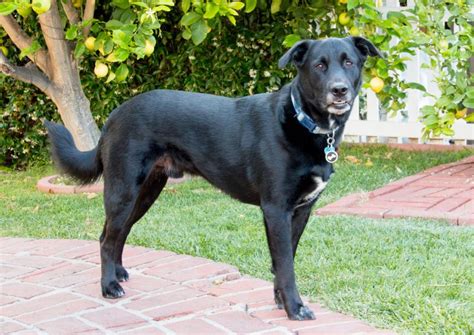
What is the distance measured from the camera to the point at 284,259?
11.1 feet

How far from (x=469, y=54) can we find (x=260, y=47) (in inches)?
101

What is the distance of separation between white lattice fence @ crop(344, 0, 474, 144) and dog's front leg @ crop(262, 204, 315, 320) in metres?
4.83

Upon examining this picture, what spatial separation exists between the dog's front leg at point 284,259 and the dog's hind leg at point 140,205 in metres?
0.83


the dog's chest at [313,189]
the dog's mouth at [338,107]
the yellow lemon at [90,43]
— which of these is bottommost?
the dog's chest at [313,189]

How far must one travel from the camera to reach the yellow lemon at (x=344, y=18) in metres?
6.29

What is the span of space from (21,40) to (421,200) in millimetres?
3753

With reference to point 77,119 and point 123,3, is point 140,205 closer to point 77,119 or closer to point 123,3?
point 123,3

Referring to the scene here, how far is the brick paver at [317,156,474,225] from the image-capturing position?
16.8ft

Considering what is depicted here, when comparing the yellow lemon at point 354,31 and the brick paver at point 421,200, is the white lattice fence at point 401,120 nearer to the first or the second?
the brick paver at point 421,200

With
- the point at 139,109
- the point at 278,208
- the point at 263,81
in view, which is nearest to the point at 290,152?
the point at 278,208

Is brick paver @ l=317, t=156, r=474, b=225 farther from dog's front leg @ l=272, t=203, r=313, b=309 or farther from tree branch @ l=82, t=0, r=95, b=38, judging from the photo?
tree branch @ l=82, t=0, r=95, b=38

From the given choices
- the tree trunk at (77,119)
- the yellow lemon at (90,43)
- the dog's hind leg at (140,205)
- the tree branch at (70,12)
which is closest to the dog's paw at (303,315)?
the dog's hind leg at (140,205)

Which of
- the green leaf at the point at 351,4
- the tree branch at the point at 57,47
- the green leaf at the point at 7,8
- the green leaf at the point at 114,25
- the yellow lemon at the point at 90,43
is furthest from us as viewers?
the tree branch at the point at 57,47

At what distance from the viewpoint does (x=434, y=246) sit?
14.3 feet
